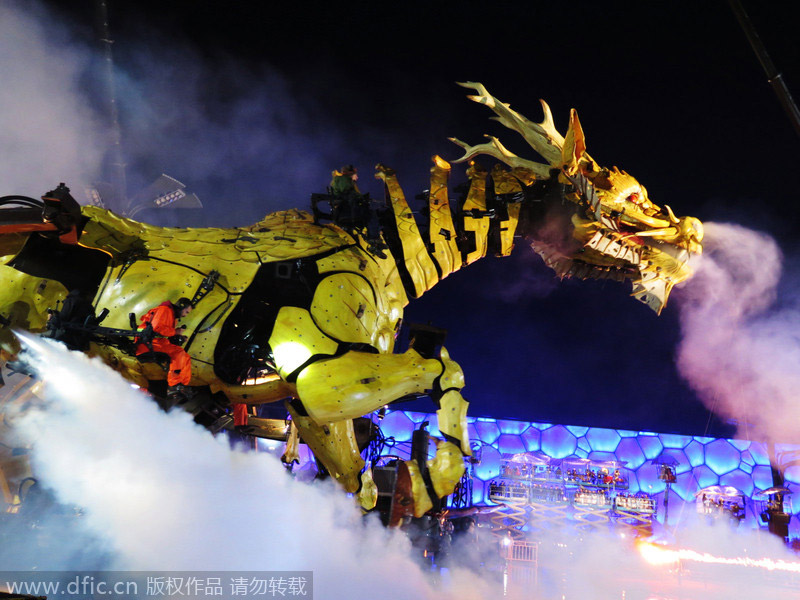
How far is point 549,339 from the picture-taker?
15.8m

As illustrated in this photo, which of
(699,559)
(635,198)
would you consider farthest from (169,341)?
(699,559)

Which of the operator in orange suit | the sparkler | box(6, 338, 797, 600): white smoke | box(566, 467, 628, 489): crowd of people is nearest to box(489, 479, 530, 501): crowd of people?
box(566, 467, 628, 489): crowd of people

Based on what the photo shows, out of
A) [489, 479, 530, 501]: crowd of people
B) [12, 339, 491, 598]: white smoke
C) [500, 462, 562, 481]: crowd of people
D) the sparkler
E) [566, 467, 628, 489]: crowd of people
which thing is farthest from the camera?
[500, 462, 562, 481]: crowd of people

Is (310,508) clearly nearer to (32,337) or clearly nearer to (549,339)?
(32,337)

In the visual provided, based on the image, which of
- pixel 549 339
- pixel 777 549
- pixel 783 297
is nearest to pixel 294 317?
pixel 783 297

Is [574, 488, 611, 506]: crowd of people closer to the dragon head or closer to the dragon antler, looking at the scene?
the dragon head

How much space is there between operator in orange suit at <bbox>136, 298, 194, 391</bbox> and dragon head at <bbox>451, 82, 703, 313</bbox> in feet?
10.2

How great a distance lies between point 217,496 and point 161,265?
1895 mm

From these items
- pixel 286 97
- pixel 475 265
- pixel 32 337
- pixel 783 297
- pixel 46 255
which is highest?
pixel 286 97

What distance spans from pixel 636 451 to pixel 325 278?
17.2 meters

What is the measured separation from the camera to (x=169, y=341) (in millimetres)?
3664

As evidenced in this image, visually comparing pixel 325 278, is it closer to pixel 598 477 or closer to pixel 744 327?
pixel 744 327

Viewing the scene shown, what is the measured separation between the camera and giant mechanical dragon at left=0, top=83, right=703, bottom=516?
3.81 m

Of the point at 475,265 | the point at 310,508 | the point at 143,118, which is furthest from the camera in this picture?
the point at 475,265
